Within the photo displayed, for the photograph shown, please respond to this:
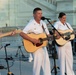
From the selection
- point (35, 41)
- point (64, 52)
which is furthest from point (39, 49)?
point (64, 52)

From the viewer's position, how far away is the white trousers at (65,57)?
9.29 metres

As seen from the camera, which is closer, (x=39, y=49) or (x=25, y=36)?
(x=25, y=36)

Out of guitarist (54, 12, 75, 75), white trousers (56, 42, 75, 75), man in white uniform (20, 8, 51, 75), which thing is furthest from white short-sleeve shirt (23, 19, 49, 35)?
white trousers (56, 42, 75, 75)

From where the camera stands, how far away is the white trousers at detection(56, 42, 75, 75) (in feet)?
30.5

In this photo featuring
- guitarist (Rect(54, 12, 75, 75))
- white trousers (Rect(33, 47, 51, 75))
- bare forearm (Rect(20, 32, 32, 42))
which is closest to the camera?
bare forearm (Rect(20, 32, 32, 42))

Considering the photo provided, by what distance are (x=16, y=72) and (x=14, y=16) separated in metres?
16.0

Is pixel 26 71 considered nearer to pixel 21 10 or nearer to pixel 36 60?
pixel 36 60

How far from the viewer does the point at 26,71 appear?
11562mm

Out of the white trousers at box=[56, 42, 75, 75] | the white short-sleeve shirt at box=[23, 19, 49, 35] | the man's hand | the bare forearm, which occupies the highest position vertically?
the white short-sleeve shirt at box=[23, 19, 49, 35]

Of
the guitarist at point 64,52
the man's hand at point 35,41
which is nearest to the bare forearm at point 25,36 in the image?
the man's hand at point 35,41

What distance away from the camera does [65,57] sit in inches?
371

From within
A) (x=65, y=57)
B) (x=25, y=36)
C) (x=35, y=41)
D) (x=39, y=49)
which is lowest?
(x=65, y=57)

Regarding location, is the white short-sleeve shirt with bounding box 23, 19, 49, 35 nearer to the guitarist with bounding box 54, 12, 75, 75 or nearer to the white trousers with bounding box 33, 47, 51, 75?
the white trousers with bounding box 33, 47, 51, 75

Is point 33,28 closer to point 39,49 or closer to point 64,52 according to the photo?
point 39,49
